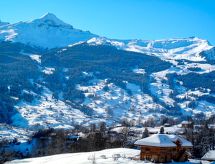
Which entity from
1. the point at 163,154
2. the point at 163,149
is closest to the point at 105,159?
Result: the point at 163,154

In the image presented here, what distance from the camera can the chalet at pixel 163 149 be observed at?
222 feet

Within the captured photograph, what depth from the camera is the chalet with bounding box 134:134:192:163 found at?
67.8m

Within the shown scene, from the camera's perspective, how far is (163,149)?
6806 cm

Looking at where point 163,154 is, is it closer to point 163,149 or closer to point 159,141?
point 163,149

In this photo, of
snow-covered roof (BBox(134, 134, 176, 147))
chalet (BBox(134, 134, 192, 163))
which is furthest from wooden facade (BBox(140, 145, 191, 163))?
snow-covered roof (BBox(134, 134, 176, 147))

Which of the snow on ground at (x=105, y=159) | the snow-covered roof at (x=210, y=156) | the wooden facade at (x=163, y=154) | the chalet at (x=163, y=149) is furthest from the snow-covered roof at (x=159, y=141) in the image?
the snow-covered roof at (x=210, y=156)

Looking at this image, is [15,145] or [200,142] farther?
[15,145]

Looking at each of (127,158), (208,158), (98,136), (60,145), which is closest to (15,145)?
(60,145)

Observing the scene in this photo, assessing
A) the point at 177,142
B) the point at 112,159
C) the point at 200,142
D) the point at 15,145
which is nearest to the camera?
the point at 112,159

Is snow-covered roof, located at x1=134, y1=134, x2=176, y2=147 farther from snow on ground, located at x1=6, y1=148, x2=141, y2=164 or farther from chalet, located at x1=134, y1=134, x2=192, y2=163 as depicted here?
snow on ground, located at x1=6, y1=148, x2=141, y2=164

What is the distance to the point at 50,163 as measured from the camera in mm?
67625

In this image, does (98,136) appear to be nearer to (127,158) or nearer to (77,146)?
(77,146)

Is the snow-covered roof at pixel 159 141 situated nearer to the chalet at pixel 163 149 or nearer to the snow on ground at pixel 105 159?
the chalet at pixel 163 149

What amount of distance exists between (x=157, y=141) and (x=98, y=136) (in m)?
63.3
